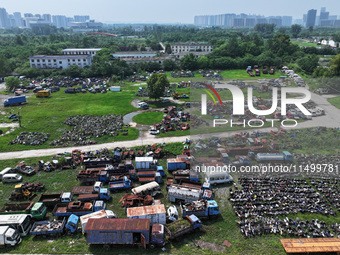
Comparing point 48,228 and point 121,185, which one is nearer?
point 48,228

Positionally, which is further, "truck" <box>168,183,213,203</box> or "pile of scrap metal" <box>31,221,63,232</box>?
"truck" <box>168,183,213,203</box>

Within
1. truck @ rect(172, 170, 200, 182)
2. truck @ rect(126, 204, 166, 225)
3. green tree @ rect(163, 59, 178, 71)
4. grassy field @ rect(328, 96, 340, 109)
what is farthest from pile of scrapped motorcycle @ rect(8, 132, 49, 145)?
green tree @ rect(163, 59, 178, 71)

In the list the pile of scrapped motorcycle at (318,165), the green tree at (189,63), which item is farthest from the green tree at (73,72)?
the pile of scrapped motorcycle at (318,165)

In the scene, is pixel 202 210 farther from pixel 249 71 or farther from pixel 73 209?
pixel 249 71

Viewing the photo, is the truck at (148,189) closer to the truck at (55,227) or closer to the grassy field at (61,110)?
the truck at (55,227)

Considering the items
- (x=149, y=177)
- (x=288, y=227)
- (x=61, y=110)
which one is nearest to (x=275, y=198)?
(x=288, y=227)

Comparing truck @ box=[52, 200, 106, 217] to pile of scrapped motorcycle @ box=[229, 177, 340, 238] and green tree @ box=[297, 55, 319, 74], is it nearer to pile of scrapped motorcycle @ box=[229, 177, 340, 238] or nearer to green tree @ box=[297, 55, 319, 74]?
pile of scrapped motorcycle @ box=[229, 177, 340, 238]
